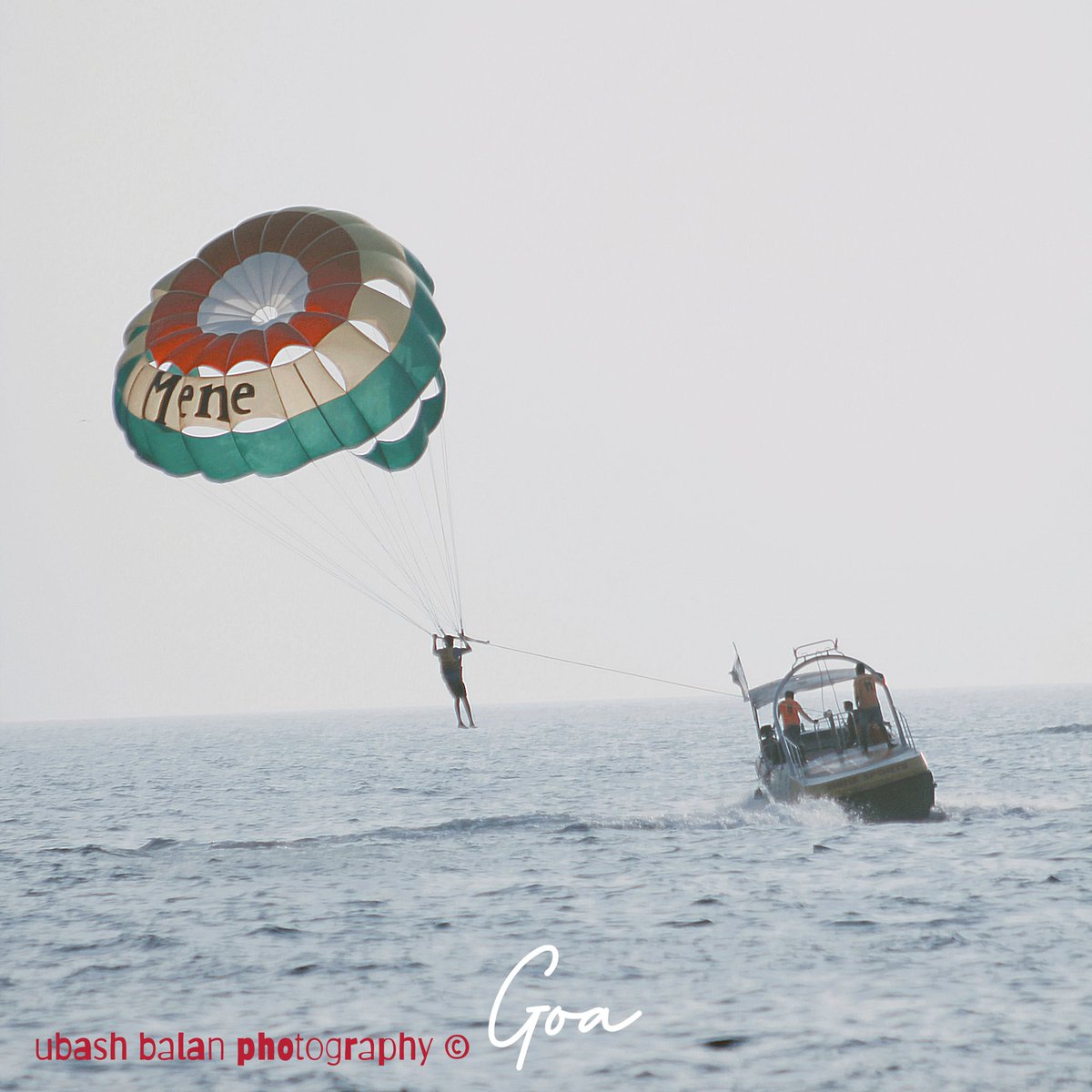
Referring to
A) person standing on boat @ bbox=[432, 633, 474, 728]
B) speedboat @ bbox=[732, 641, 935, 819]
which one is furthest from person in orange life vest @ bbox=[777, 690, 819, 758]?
person standing on boat @ bbox=[432, 633, 474, 728]

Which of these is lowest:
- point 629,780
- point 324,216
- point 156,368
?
point 629,780

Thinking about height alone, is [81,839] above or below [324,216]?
below

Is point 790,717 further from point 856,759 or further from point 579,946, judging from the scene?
point 579,946

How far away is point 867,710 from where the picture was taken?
23703 millimetres

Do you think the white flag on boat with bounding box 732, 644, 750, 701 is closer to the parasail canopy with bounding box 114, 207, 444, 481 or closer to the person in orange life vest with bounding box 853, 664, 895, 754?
the person in orange life vest with bounding box 853, 664, 895, 754

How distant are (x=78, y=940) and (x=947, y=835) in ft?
51.0

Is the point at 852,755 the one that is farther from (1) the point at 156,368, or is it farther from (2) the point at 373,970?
(1) the point at 156,368

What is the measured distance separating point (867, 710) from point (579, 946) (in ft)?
32.8

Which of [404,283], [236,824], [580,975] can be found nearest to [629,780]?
[236,824]

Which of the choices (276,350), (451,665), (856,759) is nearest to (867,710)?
(856,759)

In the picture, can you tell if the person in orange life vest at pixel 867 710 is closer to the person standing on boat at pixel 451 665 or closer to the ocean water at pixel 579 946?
the ocean water at pixel 579 946

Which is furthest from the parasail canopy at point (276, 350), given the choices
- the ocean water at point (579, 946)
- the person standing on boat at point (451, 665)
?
the ocean water at point (579, 946)

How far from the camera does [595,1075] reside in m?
11.2

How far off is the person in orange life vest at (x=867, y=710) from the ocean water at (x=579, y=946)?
162cm
